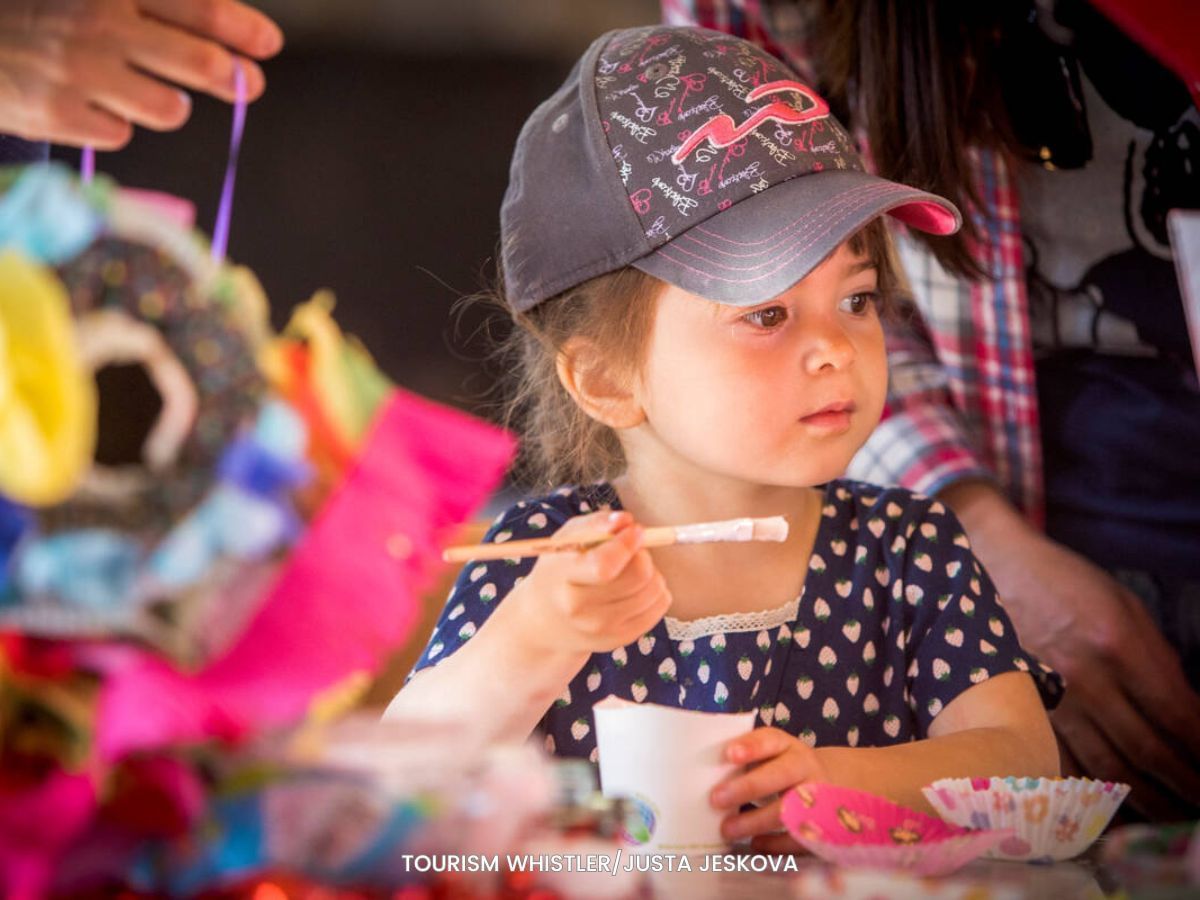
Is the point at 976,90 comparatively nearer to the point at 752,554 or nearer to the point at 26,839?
the point at 752,554

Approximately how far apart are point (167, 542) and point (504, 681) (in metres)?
0.52

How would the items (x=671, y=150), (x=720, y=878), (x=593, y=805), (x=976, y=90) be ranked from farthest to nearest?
1. (x=976, y=90)
2. (x=671, y=150)
3. (x=720, y=878)
4. (x=593, y=805)

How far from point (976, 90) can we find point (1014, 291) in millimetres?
230

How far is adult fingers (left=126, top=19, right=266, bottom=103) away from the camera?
76 centimetres

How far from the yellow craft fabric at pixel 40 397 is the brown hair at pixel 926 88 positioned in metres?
1.09

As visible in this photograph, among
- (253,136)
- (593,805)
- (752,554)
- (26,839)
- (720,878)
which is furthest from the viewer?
(253,136)

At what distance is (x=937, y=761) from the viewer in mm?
1119

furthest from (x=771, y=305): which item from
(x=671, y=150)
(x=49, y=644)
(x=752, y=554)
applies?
(x=49, y=644)

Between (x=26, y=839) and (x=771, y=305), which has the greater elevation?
(x=26, y=839)

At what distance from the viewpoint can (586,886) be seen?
62 cm

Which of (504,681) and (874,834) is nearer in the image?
(874,834)

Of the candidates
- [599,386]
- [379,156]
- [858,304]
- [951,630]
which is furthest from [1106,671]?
[379,156]

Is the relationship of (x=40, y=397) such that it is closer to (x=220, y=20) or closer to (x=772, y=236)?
(x=220, y=20)

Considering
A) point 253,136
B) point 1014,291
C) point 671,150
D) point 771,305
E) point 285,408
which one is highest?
point 285,408
